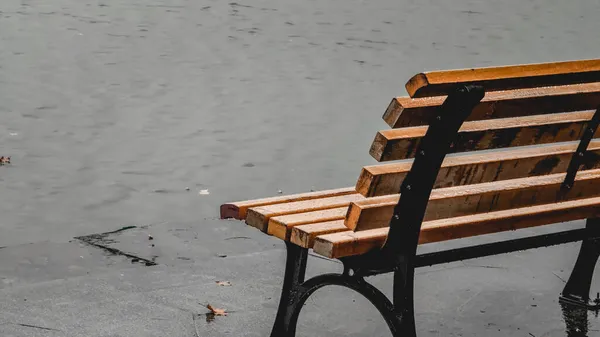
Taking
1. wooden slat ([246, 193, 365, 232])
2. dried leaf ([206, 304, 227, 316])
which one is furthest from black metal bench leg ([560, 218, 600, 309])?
dried leaf ([206, 304, 227, 316])

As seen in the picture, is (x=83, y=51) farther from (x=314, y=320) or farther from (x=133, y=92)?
(x=314, y=320)

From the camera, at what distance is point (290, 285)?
12.5ft

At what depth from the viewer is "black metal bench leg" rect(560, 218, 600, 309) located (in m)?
4.47

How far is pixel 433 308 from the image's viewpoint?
15.3 ft

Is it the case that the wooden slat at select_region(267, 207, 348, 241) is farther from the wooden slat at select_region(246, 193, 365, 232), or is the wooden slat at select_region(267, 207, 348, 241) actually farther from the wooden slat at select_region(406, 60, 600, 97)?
the wooden slat at select_region(406, 60, 600, 97)

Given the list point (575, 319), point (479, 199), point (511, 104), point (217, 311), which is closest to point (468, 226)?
point (479, 199)

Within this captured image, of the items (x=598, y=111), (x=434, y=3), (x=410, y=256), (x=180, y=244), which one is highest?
A: (x=598, y=111)

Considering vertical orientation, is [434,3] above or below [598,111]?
below

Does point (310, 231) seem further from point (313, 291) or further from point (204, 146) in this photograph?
point (204, 146)

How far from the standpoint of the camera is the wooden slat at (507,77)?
9.91ft

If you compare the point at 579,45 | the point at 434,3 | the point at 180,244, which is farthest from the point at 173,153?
the point at 434,3

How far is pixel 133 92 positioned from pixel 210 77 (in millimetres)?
1013

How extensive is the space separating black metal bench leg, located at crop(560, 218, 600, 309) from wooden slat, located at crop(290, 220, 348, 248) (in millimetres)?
1308

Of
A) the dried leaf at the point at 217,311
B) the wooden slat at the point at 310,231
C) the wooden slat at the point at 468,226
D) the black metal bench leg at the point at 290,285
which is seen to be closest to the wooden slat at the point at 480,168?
the wooden slat at the point at 468,226
